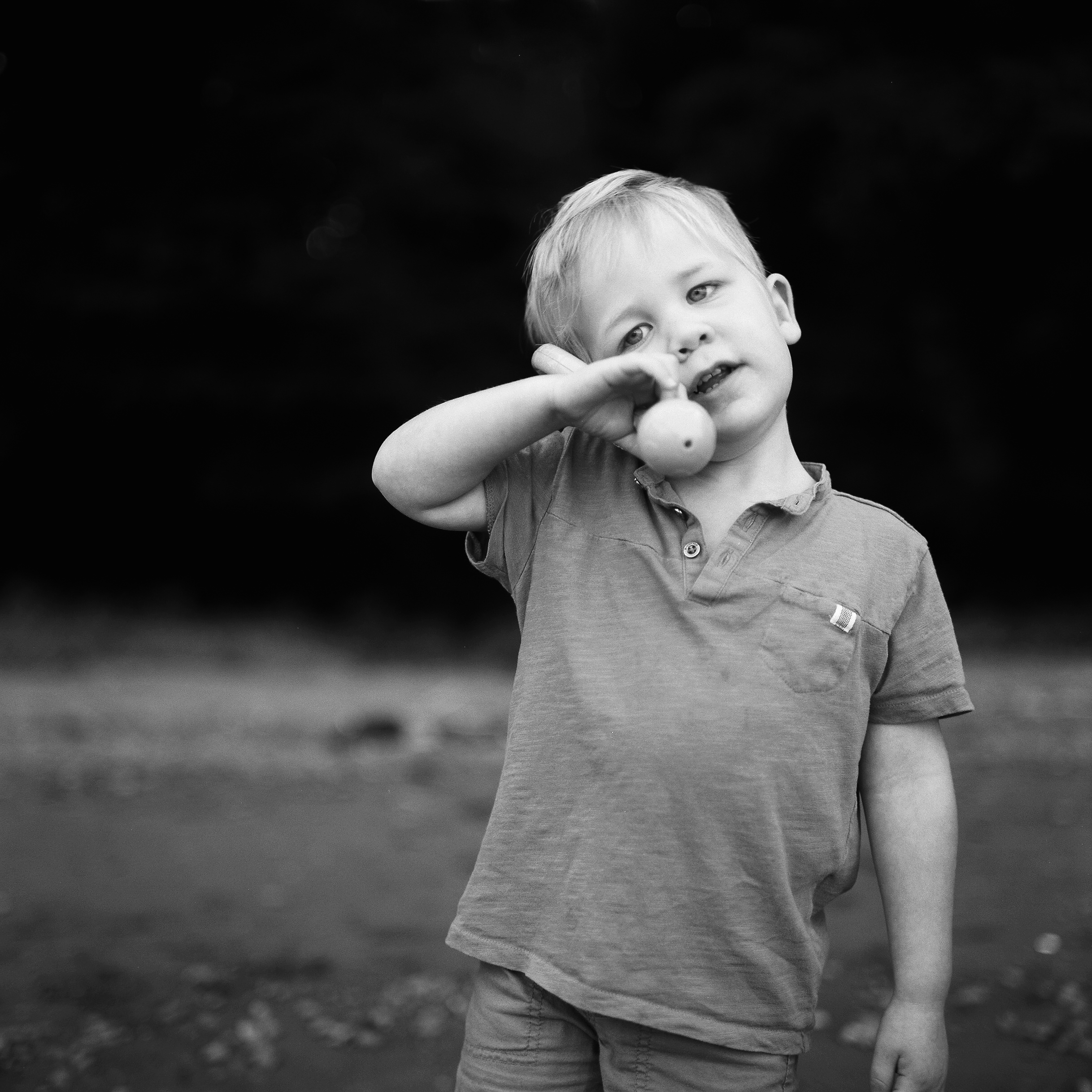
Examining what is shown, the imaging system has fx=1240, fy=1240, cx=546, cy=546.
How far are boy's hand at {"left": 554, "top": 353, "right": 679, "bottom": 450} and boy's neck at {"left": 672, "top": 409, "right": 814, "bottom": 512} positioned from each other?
0.44ft

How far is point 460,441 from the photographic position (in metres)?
1.64

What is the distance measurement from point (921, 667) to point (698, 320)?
56 cm

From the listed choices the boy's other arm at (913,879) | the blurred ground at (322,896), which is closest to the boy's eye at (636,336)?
the boy's other arm at (913,879)

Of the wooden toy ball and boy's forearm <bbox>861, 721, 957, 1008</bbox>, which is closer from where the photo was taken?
the wooden toy ball

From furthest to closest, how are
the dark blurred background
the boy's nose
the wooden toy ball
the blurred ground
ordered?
the dark blurred background → the blurred ground → the boy's nose → the wooden toy ball

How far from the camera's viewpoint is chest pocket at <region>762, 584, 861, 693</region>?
159cm

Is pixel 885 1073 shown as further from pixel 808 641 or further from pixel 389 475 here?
pixel 389 475

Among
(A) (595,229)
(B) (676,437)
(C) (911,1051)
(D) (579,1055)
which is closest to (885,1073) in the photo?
(C) (911,1051)

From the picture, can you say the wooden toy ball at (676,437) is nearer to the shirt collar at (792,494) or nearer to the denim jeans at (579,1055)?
the shirt collar at (792,494)

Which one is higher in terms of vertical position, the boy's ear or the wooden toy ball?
the boy's ear

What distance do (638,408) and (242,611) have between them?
13.0 m

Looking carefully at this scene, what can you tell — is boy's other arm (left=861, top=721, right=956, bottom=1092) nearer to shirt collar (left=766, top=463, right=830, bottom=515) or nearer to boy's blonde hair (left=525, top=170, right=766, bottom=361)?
shirt collar (left=766, top=463, right=830, bottom=515)

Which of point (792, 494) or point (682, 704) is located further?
point (792, 494)

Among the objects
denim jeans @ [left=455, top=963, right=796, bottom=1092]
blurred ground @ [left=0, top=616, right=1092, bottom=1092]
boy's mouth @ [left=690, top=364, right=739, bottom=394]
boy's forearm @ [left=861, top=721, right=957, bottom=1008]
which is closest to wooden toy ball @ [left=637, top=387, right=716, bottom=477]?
boy's mouth @ [left=690, top=364, right=739, bottom=394]
